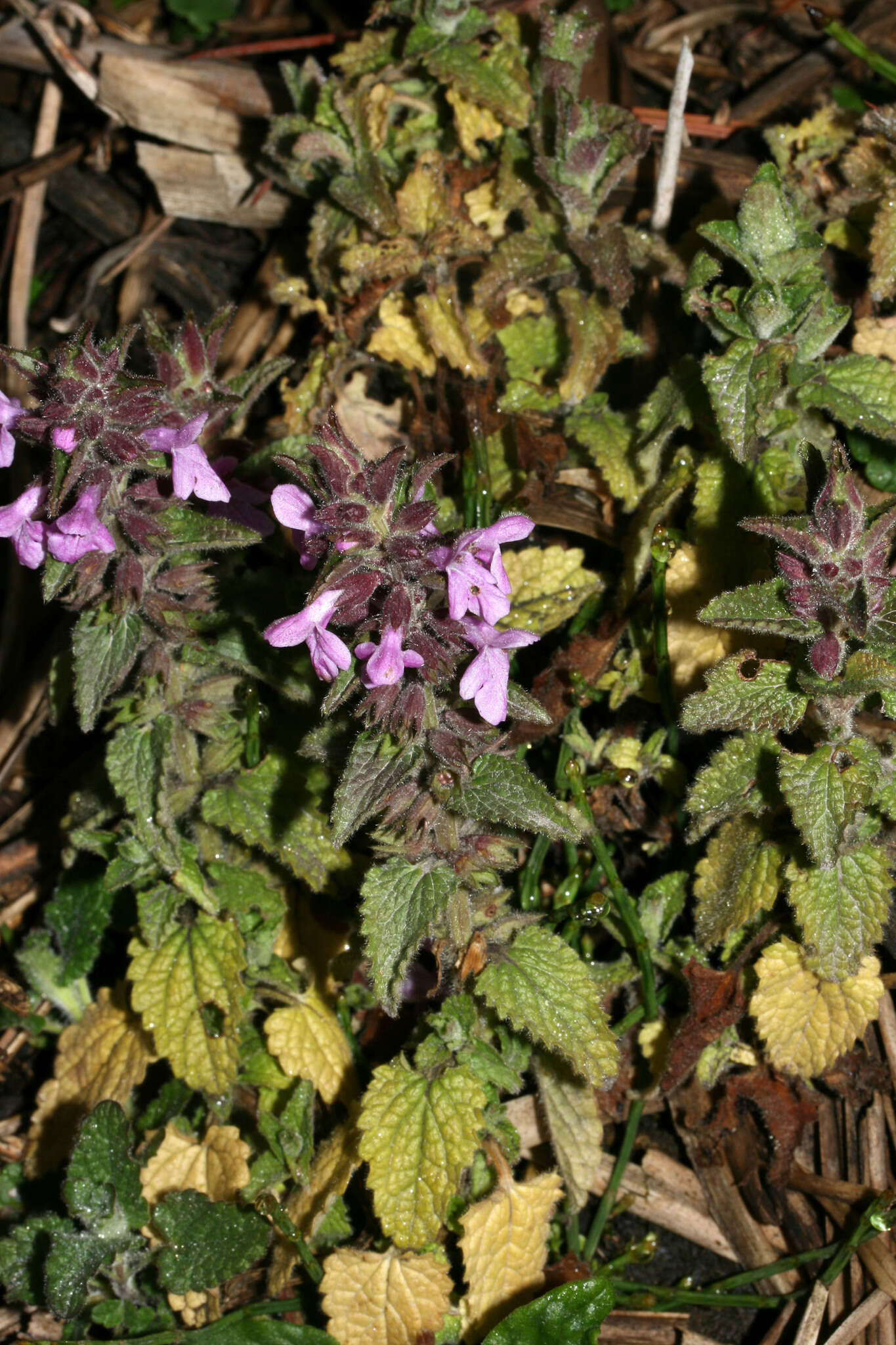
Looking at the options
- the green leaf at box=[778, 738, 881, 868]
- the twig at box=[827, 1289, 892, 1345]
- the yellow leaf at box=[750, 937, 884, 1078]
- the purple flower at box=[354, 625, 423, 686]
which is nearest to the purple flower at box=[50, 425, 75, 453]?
the purple flower at box=[354, 625, 423, 686]

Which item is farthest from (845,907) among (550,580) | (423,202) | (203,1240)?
(423,202)

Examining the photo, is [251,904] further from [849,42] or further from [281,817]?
[849,42]

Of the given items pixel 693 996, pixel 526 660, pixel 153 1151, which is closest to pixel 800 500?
pixel 526 660

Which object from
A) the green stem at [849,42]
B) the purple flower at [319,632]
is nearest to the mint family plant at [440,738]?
the purple flower at [319,632]

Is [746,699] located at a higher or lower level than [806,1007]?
higher

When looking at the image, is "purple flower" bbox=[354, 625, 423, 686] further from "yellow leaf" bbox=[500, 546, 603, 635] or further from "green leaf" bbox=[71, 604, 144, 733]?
"yellow leaf" bbox=[500, 546, 603, 635]

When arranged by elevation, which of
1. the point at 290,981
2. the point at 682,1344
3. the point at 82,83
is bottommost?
the point at 682,1344

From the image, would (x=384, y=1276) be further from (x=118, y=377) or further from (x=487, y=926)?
(x=118, y=377)
